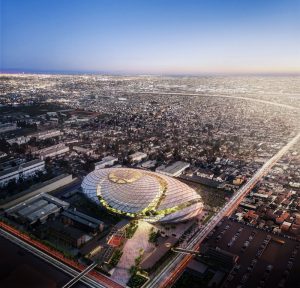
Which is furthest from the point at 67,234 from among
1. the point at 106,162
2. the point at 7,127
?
the point at 7,127

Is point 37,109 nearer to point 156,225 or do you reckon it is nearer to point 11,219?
point 11,219

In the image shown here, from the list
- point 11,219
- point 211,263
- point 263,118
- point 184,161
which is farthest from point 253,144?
point 11,219

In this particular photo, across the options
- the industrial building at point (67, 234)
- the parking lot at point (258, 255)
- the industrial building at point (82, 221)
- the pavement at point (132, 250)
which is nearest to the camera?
the parking lot at point (258, 255)

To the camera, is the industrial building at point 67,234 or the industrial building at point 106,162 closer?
the industrial building at point 67,234

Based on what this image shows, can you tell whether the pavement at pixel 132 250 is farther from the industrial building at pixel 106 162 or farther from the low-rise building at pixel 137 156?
the low-rise building at pixel 137 156

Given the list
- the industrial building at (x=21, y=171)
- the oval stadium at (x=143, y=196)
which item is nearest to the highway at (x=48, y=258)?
the oval stadium at (x=143, y=196)

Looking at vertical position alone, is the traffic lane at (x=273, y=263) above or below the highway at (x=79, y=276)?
below

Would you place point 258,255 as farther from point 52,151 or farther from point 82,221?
point 52,151
